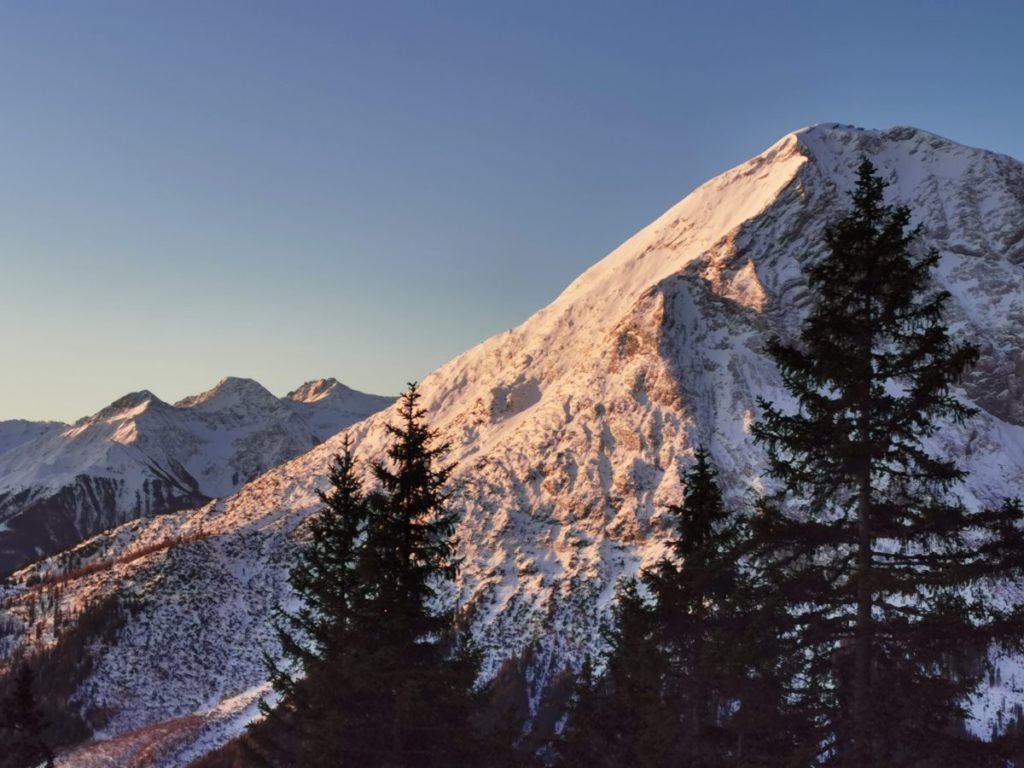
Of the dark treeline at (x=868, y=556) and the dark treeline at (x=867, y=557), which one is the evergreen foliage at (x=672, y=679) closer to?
the dark treeline at (x=867, y=557)

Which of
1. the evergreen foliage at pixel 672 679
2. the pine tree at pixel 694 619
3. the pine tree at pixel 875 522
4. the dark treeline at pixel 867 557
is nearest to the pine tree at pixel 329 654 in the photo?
the evergreen foliage at pixel 672 679

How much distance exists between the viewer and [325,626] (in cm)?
2448

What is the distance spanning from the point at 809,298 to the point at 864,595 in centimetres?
17359

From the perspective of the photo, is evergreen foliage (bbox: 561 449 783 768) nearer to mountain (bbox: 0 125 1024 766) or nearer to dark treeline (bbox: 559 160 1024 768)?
dark treeline (bbox: 559 160 1024 768)

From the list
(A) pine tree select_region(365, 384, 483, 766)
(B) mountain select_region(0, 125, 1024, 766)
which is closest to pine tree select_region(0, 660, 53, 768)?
(A) pine tree select_region(365, 384, 483, 766)

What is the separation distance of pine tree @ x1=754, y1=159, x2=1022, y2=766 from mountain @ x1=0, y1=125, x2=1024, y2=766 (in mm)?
108344

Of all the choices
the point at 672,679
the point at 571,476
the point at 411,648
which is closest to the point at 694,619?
the point at 672,679

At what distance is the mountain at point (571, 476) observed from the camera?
131 metres

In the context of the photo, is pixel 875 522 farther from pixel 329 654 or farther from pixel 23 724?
pixel 23 724

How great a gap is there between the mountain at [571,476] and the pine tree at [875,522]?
108344mm

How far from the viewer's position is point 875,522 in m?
16.0

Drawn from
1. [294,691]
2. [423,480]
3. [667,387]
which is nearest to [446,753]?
[294,691]

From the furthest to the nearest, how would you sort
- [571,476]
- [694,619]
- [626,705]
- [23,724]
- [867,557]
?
1. [571,476]
2. [23,724]
3. [626,705]
4. [694,619]
5. [867,557]

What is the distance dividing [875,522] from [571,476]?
14742 cm
